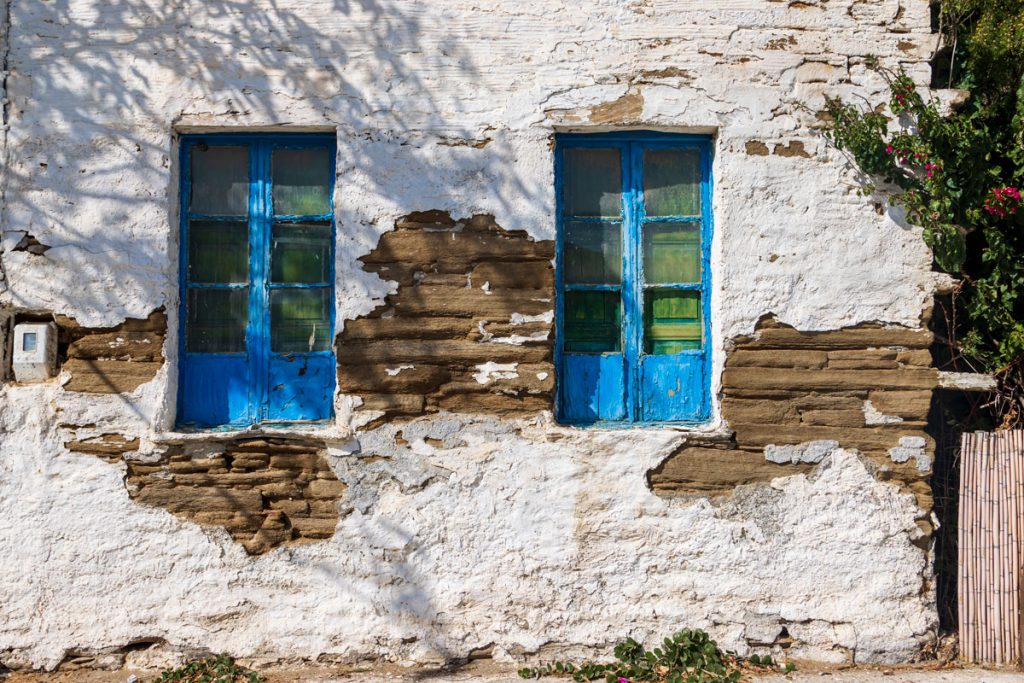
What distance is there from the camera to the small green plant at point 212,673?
3.55 m

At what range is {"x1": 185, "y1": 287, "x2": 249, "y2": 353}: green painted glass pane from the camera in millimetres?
3877

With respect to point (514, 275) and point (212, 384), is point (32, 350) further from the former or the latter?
point (514, 275)

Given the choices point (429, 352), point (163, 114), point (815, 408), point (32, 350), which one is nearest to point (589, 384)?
point (429, 352)

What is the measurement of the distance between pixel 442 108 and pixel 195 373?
1687 millimetres

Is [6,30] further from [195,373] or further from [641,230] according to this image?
[641,230]

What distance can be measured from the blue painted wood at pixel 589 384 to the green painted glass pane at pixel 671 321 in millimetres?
204

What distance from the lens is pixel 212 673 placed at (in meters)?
3.57

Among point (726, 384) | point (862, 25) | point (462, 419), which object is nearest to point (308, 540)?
point (462, 419)

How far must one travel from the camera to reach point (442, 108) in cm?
377

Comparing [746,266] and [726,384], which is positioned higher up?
[746,266]

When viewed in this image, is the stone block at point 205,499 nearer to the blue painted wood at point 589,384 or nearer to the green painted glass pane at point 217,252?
the green painted glass pane at point 217,252

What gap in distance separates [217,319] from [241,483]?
0.79m

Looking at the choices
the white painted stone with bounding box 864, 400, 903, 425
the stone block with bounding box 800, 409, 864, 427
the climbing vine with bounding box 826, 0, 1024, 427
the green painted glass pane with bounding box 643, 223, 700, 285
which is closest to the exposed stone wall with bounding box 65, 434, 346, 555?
the green painted glass pane with bounding box 643, 223, 700, 285

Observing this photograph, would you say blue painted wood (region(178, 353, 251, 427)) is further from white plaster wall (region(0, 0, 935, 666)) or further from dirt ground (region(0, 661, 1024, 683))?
dirt ground (region(0, 661, 1024, 683))
